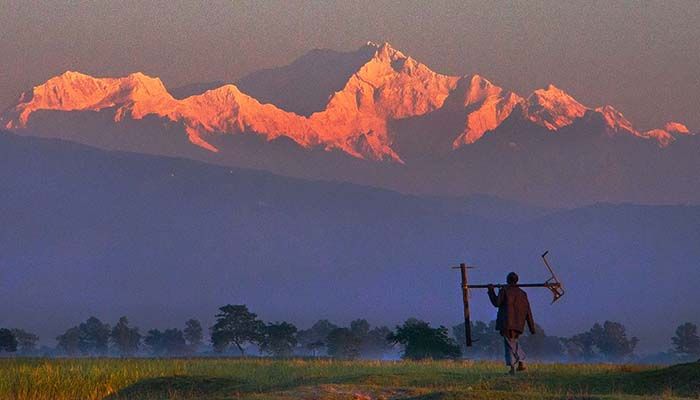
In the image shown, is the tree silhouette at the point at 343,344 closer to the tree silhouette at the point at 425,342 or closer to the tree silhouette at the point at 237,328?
the tree silhouette at the point at 237,328

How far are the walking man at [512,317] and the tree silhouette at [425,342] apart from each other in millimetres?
67023

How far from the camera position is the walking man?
45.2m

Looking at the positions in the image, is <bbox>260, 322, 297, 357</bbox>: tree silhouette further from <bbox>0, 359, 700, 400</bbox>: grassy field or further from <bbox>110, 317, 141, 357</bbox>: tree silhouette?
<bbox>0, 359, 700, 400</bbox>: grassy field

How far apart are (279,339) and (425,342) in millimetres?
49183

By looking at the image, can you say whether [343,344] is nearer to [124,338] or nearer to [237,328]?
[237,328]

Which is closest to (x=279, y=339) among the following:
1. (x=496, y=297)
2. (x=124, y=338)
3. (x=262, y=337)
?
(x=262, y=337)

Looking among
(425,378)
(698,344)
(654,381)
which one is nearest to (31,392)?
(425,378)

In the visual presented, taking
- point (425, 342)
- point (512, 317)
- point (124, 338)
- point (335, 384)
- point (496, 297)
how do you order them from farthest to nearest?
point (124, 338)
point (425, 342)
point (496, 297)
point (512, 317)
point (335, 384)

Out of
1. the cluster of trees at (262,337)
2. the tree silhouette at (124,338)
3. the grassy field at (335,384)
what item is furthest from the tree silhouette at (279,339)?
the grassy field at (335,384)

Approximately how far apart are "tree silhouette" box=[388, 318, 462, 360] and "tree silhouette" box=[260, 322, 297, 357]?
42.2 meters

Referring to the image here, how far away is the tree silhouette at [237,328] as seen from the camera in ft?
533

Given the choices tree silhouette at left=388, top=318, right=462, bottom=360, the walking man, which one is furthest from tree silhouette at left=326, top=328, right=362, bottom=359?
the walking man

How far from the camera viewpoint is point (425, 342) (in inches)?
4535

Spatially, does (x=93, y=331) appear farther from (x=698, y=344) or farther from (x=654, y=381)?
(x=654, y=381)
